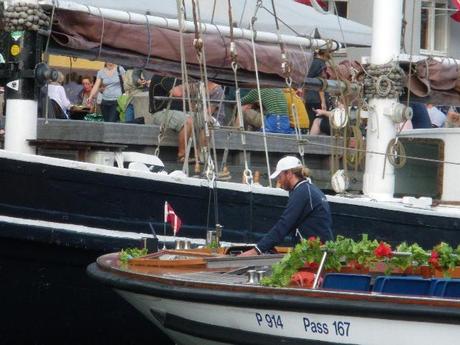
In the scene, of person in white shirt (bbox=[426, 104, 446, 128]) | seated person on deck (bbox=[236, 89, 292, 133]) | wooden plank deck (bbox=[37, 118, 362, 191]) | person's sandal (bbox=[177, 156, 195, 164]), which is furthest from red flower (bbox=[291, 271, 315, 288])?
person in white shirt (bbox=[426, 104, 446, 128])

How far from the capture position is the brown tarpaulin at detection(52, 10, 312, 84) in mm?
14531

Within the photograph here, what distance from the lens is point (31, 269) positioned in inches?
536

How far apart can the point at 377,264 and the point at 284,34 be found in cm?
549

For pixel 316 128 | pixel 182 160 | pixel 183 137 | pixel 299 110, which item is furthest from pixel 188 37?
pixel 316 128

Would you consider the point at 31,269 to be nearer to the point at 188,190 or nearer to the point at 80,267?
the point at 80,267

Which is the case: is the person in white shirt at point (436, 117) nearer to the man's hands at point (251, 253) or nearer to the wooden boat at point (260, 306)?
the man's hands at point (251, 253)

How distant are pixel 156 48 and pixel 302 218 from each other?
3.06 m

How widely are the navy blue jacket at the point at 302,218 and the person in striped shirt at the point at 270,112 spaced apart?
455cm

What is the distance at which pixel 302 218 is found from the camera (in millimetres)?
12812

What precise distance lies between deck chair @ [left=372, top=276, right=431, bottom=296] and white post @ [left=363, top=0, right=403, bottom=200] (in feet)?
17.8

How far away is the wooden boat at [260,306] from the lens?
10305mm

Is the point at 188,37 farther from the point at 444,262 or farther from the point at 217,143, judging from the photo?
the point at 444,262

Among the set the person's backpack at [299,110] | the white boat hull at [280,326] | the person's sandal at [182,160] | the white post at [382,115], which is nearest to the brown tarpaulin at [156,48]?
the white post at [382,115]

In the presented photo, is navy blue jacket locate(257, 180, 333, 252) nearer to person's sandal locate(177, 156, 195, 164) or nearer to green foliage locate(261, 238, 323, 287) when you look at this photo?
green foliage locate(261, 238, 323, 287)
